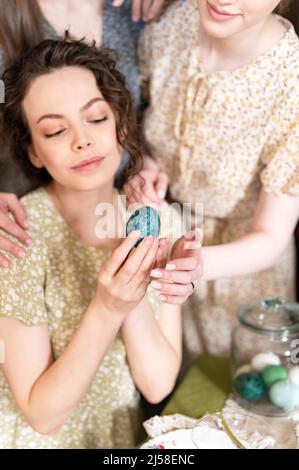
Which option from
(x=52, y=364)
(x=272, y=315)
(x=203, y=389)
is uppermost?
(x=52, y=364)

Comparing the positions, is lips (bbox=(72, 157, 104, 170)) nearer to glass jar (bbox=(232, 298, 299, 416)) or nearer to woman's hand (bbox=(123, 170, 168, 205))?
woman's hand (bbox=(123, 170, 168, 205))

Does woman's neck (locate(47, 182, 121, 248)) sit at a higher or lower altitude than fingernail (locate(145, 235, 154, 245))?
lower

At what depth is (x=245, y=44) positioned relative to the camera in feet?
2.78

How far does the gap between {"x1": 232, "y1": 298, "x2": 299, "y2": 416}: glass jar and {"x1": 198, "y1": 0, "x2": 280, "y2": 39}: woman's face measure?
442 mm

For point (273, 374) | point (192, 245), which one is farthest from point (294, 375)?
point (192, 245)

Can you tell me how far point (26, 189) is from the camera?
0.96 meters

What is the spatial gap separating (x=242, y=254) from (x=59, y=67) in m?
0.36

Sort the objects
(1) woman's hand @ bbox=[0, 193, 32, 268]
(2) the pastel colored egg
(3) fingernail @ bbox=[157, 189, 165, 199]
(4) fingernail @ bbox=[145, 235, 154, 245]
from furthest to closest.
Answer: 1. (2) the pastel colored egg
2. (3) fingernail @ bbox=[157, 189, 165, 199]
3. (1) woman's hand @ bbox=[0, 193, 32, 268]
4. (4) fingernail @ bbox=[145, 235, 154, 245]

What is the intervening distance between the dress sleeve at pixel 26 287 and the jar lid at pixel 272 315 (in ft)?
1.11

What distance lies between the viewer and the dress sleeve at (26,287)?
824 mm

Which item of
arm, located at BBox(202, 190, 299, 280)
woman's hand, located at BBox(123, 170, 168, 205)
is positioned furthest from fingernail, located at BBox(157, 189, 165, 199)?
arm, located at BBox(202, 190, 299, 280)

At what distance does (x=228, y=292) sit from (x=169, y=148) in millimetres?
286

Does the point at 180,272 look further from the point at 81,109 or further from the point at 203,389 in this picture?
the point at 203,389

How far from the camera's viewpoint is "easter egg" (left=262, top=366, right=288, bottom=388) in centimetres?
101
